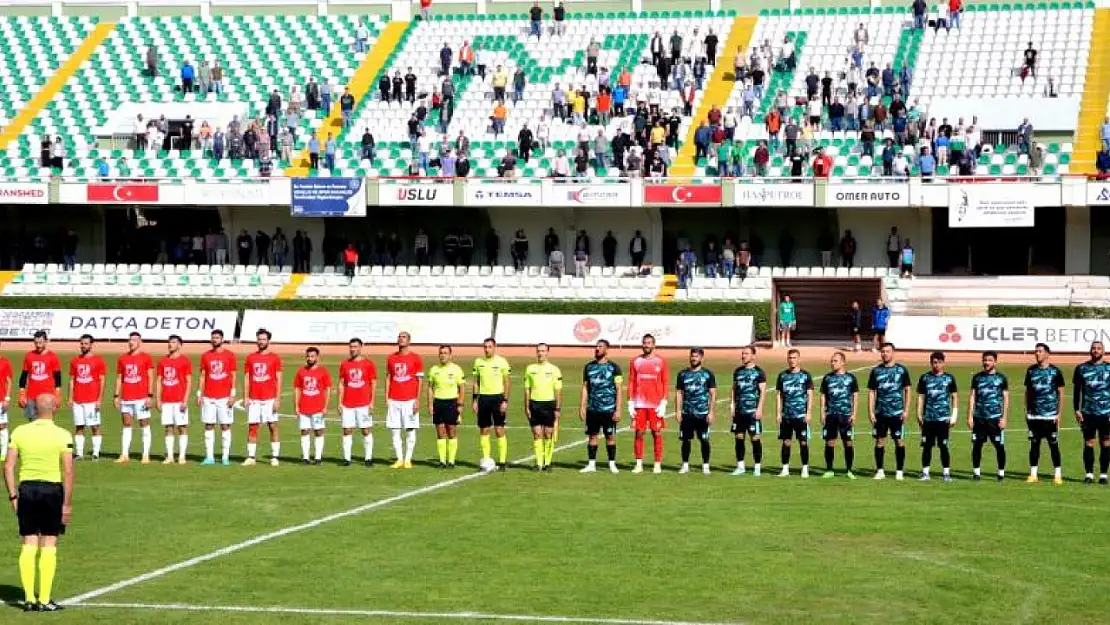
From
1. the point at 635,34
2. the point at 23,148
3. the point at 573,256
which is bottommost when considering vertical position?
the point at 573,256

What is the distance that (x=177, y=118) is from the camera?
62.7 meters

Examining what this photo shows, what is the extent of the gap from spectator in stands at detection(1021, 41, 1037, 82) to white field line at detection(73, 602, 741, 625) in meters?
46.1

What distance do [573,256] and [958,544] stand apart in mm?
39455

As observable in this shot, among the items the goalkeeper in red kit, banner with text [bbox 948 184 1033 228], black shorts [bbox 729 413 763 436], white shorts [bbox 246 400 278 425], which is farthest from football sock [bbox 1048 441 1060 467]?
banner with text [bbox 948 184 1033 228]

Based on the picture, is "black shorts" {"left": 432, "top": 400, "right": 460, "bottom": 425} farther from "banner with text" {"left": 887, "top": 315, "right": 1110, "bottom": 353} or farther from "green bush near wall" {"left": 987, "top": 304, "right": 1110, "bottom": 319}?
"green bush near wall" {"left": 987, "top": 304, "right": 1110, "bottom": 319}

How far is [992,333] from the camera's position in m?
48.6

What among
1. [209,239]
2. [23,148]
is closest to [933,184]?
[209,239]

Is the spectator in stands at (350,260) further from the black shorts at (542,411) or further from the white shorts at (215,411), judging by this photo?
the black shorts at (542,411)

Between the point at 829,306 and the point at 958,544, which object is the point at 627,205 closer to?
the point at 829,306

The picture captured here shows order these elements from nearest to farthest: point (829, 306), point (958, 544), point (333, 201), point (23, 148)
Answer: point (958, 544), point (829, 306), point (333, 201), point (23, 148)

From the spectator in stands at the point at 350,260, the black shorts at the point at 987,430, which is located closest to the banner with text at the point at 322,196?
the spectator in stands at the point at 350,260

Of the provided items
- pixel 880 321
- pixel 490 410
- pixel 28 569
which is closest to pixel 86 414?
pixel 490 410

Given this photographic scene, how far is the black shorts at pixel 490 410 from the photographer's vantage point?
26.1 metres

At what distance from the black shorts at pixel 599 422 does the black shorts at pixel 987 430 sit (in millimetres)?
5165
